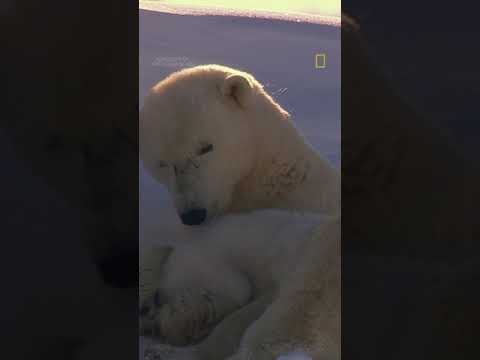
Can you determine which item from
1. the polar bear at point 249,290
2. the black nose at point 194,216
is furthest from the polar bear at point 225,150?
the polar bear at point 249,290

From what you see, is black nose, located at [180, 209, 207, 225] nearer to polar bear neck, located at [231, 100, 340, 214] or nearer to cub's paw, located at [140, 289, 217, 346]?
polar bear neck, located at [231, 100, 340, 214]

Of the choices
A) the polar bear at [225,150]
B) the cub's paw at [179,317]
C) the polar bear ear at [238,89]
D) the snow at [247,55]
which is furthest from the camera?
the polar bear ear at [238,89]

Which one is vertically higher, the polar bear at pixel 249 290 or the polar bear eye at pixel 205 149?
the polar bear eye at pixel 205 149

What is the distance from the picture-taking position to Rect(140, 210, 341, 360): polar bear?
69.7 inches

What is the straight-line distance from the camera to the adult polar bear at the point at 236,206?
1.79 m

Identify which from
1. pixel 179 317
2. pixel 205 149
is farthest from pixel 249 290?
pixel 205 149

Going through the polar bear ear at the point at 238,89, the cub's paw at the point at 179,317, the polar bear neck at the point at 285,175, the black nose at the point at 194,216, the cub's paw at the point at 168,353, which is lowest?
the cub's paw at the point at 168,353

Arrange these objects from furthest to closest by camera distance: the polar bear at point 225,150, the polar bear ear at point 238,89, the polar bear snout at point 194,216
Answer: the polar bear ear at point 238,89 < the polar bear at point 225,150 < the polar bear snout at point 194,216

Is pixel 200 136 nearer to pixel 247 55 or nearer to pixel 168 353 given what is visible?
pixel 247 55

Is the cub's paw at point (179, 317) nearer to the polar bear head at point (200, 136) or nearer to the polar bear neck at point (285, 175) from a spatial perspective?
the polar bear head at point (200, 136)

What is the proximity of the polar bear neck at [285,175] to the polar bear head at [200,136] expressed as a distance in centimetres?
5
